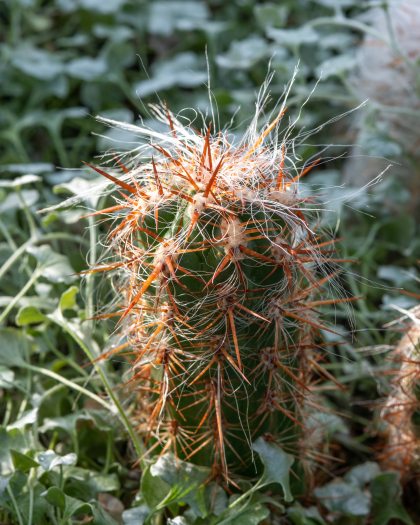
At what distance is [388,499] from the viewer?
44.2 inches

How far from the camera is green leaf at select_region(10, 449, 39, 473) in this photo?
992mm

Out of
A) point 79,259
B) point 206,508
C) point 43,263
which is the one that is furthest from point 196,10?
point 206,508

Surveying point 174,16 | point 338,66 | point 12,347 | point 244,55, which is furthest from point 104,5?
point 12,347

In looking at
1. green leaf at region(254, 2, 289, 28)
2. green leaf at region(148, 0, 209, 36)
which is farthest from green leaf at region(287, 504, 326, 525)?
green leaf at region(148, 0, 209, 36)

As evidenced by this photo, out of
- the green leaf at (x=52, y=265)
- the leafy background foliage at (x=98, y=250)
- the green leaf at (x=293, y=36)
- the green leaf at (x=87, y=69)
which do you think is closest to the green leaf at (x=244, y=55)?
the leafy background foliage at (x=98, y=250)

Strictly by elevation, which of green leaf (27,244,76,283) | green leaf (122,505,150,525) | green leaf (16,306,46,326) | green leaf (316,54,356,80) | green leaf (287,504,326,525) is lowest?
green leaf (287,504,326,525)

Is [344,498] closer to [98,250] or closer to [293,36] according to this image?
[98,250]

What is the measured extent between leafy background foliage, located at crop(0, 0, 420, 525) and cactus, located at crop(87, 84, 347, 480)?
56mm

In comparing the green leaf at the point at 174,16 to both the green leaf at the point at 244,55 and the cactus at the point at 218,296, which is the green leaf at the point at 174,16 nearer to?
the green leaf at the point at 244,55

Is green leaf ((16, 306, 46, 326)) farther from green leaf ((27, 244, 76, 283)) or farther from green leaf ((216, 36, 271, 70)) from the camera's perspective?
green leaf ((216, 36, 271, 70))

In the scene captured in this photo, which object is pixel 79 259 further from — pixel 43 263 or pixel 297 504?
pixel 297 504

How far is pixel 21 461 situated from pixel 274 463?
338 millimetres

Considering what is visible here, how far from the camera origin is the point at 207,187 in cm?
86

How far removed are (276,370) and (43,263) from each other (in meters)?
0.45
